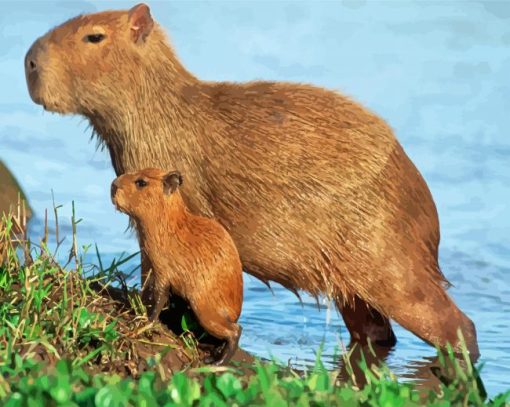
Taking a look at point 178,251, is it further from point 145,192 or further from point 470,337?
point 470,337

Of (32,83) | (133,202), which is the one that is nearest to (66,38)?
(32,83)

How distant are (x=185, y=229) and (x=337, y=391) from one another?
6.44ft

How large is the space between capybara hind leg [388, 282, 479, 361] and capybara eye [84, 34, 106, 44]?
Answer: 2.62 meters

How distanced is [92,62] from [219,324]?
1.91m

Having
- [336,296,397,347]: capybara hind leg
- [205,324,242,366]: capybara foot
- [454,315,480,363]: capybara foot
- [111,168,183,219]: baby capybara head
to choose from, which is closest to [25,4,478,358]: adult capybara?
[454,315,480,363]: capybara foot

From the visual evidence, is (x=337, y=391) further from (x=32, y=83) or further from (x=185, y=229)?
(x=32, y=83)

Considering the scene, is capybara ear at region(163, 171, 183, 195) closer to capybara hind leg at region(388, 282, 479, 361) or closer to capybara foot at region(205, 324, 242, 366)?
capybara foot at region(205, 324, 242, 366)

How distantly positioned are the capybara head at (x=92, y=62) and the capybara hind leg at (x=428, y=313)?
231cm

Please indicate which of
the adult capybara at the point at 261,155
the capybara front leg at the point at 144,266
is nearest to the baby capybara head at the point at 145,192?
the capybara front leg at the point at 144,266

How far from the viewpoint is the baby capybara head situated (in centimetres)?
673

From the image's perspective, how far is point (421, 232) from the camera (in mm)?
8023

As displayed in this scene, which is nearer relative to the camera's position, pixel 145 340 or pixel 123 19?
pixel 145 340

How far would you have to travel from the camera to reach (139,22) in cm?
744

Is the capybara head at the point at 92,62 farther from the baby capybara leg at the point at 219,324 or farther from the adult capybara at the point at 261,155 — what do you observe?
the baby capybara leg at the point at 219,324
